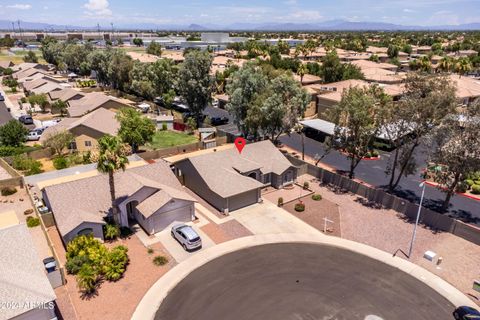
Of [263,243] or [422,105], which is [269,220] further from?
[422,105]

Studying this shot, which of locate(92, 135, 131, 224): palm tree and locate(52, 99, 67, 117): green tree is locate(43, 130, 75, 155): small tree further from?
locate(52, 99, 67, 117): green tree

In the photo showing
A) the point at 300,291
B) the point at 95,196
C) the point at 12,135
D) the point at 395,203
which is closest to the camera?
the point at 300,291

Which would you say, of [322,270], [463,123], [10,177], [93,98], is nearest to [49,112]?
[93,98]

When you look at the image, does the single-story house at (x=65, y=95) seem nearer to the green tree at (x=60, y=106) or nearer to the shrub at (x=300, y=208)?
the green tree at (x=60, y=106)

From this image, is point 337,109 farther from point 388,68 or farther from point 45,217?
point 388,68

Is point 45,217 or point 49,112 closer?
point 45,217

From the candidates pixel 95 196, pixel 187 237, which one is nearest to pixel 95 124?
pixel 95 196

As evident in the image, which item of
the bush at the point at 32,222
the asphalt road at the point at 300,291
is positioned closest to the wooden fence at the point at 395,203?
the asphalt road at the point at 300,291
